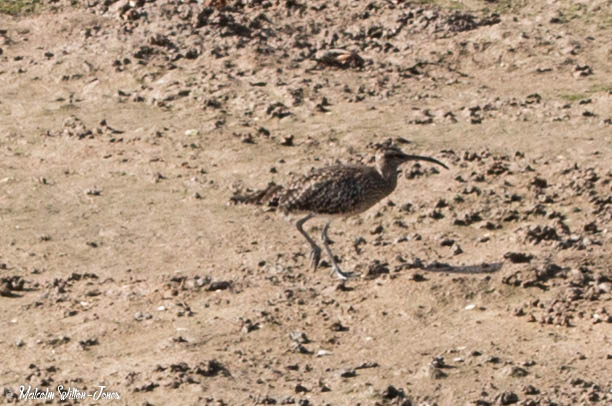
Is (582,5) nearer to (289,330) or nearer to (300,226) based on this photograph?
(300,226)

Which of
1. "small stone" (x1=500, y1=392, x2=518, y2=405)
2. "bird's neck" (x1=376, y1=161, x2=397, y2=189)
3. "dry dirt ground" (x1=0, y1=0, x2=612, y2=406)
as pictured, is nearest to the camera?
"small stone" (x1=500, y1=392, x2=518, y2=405)

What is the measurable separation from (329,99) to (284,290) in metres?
4.82

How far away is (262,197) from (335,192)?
43.0 inches

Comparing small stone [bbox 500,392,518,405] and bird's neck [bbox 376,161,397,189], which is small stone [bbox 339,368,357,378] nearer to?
small stone [bbox 500,392,518,405]

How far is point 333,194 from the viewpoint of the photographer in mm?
11008

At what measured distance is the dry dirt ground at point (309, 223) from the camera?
9164 millimetres

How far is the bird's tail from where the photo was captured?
1165 cm

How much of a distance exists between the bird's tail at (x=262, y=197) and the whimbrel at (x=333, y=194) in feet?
0.81

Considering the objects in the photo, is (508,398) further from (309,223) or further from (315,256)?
(309,223)

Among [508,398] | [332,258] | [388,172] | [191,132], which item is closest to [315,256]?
[332,258]

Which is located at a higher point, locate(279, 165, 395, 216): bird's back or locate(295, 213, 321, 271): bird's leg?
locate(279, 165, 395, 216): bird's back

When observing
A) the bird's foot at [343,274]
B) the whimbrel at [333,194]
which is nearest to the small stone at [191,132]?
the whimbrel at [333,194]

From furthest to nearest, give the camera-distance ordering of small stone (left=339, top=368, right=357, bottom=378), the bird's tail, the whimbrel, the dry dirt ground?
the bird's tail → the whimbrel → the dry dirt ground → small stone (left=339, top=368, right=357, bottom=378)

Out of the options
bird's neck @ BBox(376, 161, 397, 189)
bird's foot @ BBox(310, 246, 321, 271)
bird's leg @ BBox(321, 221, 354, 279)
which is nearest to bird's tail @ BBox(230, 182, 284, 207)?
bird's leg @ BBox(321, 221, 354, 279)
